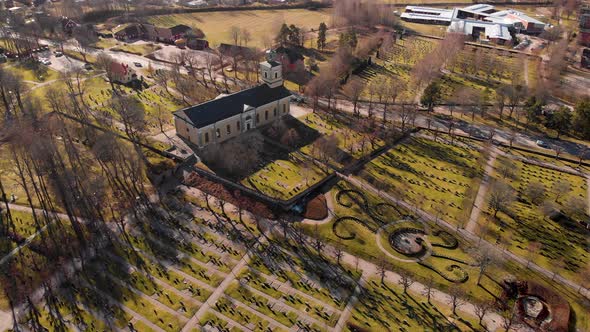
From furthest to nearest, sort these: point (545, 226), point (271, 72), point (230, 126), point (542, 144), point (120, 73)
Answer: point (120, 73)
point (271, 72)
point (230, 126)
point (542, 144)
point (545, 226)

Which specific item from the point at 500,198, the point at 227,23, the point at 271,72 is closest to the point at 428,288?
the point at 500,198

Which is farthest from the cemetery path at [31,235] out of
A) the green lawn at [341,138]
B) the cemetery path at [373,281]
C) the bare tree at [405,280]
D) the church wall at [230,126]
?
the bare tree at [405,280]

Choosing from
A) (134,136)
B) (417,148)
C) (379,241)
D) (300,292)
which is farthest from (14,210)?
(417,148)

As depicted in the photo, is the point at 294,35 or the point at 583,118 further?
the point at 294,35

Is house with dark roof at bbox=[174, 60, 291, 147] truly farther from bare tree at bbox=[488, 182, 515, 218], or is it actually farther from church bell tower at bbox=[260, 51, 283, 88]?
bare tree at bbox=[488, 182, 515, 218]

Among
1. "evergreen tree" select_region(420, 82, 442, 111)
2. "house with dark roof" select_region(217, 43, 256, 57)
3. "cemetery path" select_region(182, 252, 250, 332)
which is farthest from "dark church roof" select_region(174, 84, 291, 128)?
"house with dark roof" select_region(217, 43, 256, 57)

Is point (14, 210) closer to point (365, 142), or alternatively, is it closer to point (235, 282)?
point (235, 282)

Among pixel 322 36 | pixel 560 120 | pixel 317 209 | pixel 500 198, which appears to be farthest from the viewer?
pixel 322 36

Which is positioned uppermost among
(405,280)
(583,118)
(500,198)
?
(583,118)

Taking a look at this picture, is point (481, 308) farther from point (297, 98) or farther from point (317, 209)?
point (297, 98)
